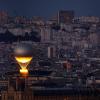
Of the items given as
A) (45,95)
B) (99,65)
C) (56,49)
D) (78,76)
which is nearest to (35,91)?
(45,95)

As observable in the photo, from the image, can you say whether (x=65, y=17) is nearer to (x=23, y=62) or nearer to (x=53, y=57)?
(x=53, y=57)

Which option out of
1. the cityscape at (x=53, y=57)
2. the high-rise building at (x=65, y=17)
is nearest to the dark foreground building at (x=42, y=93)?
the cityscape at (x=53, y=57)

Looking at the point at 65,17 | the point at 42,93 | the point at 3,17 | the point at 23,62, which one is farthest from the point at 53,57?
the point at 42,93

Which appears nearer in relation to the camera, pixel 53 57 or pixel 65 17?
pixel 53 57

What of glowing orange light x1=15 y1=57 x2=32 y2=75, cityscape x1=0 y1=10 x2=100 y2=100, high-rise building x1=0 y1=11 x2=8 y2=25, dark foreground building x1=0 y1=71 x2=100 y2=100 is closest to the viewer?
dark foreground building x1=0 y1=71 x2=100 y2=100

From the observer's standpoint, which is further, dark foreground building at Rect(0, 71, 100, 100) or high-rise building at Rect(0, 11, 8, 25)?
high-rise building at Rect(0, 11, 8, 25)

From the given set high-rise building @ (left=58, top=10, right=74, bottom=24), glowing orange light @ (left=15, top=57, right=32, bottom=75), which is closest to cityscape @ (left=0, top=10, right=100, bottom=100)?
high-rise building @ (left=58, top=10, right=74, bottom=24)

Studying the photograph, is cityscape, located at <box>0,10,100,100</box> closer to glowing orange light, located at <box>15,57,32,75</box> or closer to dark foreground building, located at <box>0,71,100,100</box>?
dark foreground building, located at <box>0,71,100,100</box>

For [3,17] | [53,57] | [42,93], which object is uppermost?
Result: [3,17]

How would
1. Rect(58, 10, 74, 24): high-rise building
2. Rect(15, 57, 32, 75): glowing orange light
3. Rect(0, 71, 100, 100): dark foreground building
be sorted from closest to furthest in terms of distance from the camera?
Rect(0, 71, 100, 100): dark foreground building, Rect(15, 57, 32, 75): glowing orange light, Rect(58, 10, 74, 24): high-rise building
